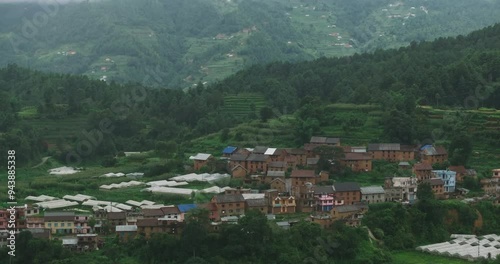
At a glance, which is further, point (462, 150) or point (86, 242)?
point (462, 150)

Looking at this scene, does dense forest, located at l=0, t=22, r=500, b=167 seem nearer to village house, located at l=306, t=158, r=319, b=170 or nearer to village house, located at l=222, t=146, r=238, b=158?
village house, located at l=222, t=146, r=238, b=158

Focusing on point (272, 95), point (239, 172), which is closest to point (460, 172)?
point (239, 172)

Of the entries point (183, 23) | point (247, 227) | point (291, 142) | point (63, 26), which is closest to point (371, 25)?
point (183, 23)

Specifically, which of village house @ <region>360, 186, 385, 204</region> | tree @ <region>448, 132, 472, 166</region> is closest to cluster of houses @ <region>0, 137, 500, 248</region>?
village house @ <region>360, 186, 385, 204</region>

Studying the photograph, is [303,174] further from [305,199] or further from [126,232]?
[126,232]

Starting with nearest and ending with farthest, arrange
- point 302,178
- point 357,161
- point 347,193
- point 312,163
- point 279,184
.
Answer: point 347,193 → point 302,178 → point 279,184 → point 312,163 → point 357,161
